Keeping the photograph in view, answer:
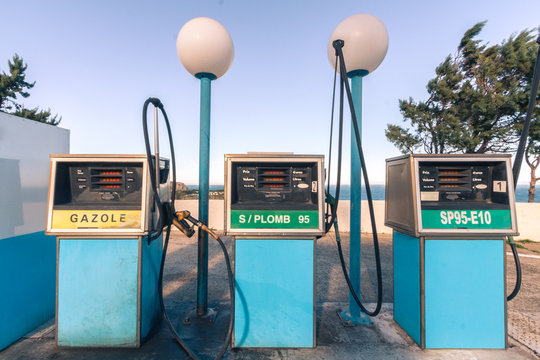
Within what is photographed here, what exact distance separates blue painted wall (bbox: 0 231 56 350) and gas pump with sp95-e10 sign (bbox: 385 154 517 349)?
3.83m

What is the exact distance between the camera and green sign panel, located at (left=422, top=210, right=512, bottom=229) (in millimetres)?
2439

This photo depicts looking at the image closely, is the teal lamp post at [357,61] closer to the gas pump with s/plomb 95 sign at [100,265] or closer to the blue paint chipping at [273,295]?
the blue paint chipping at [273,295]

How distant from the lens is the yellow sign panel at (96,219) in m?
2.40

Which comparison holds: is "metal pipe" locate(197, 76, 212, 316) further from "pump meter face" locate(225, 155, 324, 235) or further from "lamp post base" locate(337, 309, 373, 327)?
"lamp post base" locate(337, 309, 373, 327)

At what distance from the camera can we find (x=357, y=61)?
285 cm

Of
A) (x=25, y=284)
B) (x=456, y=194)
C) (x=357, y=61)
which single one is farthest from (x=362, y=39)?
(x=25, y=284)

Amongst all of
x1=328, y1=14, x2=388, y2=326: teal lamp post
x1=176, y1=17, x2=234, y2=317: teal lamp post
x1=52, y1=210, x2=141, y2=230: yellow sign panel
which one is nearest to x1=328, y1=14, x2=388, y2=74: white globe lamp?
x1=328, y1=14, x2=388, y2=326: teal lamp post

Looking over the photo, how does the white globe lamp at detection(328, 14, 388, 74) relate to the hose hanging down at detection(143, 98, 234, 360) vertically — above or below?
above

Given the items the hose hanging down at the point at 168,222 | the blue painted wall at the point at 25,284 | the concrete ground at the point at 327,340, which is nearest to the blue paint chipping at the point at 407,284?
the concrete ground at the point at 327,340

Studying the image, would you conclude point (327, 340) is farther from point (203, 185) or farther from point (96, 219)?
point (96, 219)

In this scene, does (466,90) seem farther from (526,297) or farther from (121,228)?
(121,228)

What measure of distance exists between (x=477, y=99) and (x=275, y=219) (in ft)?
56.2

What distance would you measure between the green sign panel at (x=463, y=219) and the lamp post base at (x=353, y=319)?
130cm

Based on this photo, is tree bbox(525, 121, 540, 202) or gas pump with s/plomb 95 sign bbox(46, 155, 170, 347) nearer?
gas pump with s/plomb 95 sign bbox(46, 155, 170, 347)
